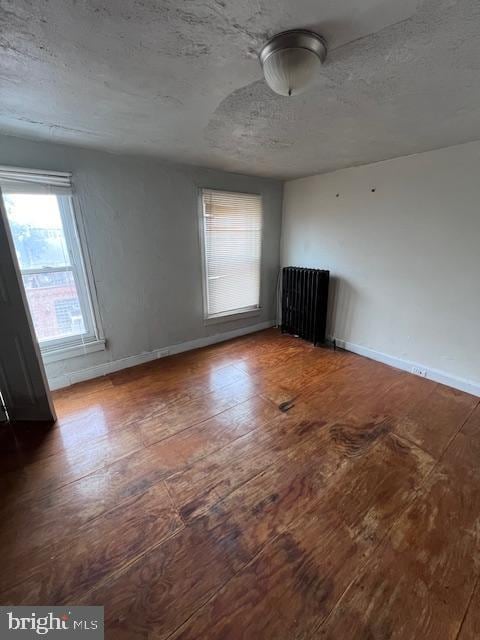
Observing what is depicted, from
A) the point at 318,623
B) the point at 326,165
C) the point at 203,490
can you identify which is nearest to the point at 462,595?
the point at 318,623

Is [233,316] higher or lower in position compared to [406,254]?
lower

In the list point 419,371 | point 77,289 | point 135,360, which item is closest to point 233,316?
point 135,360

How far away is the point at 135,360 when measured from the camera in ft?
9.95

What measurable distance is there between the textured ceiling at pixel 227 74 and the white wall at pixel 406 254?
0.43 metres

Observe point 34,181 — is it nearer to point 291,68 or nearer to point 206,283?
point 206,283

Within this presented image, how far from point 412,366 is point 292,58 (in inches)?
114

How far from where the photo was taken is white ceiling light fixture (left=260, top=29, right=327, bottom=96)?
1.01 meters

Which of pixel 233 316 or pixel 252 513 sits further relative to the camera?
pixel 233 316

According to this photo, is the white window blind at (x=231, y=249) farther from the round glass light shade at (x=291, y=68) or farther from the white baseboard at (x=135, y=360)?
the round glass light shade at (x=291, y=68)

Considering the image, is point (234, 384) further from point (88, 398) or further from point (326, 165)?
point (326, 165)

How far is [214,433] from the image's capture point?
1.97 metres

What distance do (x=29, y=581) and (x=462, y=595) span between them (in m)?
1.85

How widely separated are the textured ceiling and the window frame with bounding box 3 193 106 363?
0.61m

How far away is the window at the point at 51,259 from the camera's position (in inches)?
83.8
